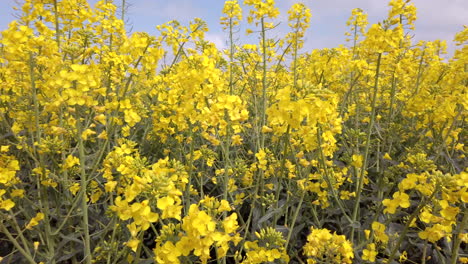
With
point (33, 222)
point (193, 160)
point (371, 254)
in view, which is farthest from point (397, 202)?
point (33, 222)

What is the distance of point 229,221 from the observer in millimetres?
1908

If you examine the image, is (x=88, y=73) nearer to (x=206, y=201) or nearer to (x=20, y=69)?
(x=20, y=69)

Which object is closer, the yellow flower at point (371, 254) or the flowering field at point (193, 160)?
the flowering field at point (193, 160)

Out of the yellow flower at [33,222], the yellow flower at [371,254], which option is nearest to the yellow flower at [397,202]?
Answer: the yellow flower at [371,254]

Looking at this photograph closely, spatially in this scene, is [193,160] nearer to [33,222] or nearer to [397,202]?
[33,222]

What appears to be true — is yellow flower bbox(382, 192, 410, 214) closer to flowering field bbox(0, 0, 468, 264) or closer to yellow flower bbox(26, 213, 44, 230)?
flowering field bbox(0, 0, 468, 264)

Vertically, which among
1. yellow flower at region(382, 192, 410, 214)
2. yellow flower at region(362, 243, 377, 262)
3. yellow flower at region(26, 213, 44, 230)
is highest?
yellow flower at region(382, 192, 410, 214)

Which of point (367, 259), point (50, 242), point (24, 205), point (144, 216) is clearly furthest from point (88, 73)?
point (367, 259)

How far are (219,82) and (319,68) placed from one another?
1988mm

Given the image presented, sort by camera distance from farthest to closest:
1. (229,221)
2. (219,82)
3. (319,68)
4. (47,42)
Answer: (319,68) < (219,82) < (47,42) < (229,221)

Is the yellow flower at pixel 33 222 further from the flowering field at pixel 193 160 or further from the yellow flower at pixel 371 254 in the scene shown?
the yellow flower at pixel 371 254

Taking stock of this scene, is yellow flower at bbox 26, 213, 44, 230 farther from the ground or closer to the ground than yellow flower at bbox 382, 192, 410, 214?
closer to the ground

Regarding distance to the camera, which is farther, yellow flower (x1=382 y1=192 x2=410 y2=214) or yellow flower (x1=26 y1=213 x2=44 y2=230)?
yellow flower (x1=26 y1=213 x2=44 y2=230)

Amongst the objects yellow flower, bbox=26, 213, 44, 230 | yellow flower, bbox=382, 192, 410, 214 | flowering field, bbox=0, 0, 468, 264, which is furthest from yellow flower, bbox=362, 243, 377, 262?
yellow flower, bbox=26, 213, 44, 230
